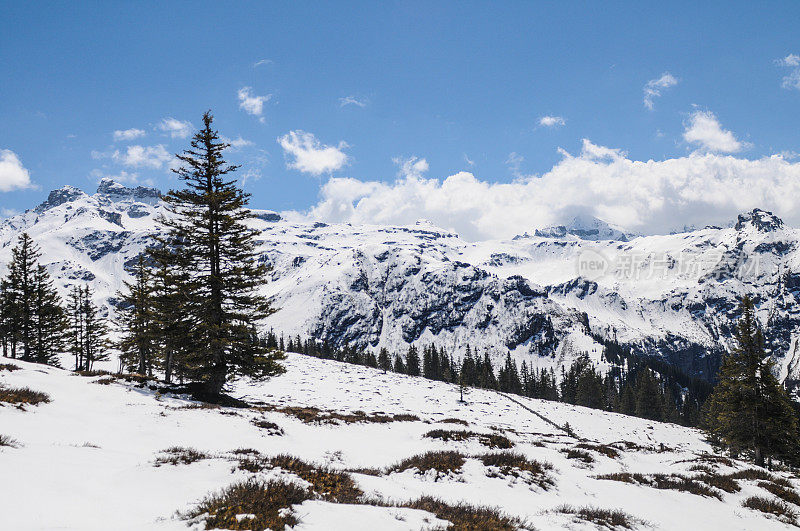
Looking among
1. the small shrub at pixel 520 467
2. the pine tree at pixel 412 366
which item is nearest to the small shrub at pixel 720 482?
the small shrub at pixel 520 467

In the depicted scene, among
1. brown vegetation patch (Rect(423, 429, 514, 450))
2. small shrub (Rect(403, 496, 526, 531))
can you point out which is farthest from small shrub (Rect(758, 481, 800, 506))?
small shrub (Rect(403, 496, 526, 531))

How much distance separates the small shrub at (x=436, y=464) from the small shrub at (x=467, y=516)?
386cm

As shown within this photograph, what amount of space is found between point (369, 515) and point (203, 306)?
19.8 m

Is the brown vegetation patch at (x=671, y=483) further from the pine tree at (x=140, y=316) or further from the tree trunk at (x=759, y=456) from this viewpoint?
the pine tree at (x=140, y=316)

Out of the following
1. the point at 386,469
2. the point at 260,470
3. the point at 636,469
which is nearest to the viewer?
the point at 260,470

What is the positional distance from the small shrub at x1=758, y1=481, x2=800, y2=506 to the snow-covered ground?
65 cm

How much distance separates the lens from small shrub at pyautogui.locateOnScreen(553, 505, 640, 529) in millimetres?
9070

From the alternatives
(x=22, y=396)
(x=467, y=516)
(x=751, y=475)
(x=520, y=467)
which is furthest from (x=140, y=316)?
(x=751, y=475)

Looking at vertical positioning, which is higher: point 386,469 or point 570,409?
point 386,469

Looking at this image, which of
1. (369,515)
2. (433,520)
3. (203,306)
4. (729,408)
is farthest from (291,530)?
(729,408)

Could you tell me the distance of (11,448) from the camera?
27.3 ft

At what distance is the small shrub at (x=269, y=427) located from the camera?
57.0 ft

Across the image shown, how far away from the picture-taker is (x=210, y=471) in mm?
8781

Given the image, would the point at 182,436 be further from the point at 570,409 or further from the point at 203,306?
the point at 570,409
